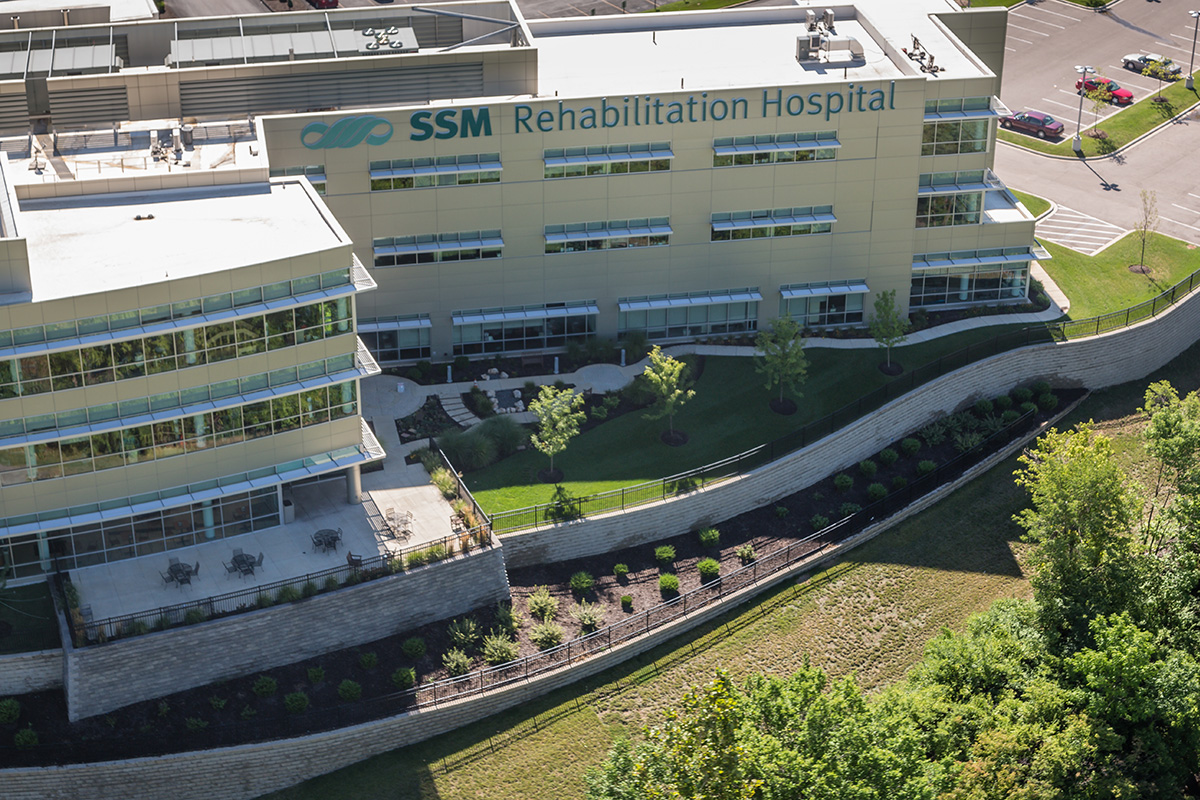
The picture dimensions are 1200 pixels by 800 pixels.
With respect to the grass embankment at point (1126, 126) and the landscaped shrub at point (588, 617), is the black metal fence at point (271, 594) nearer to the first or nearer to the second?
the landscaped shrub at point (588, 617)

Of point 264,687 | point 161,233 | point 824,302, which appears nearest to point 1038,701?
point 824,302

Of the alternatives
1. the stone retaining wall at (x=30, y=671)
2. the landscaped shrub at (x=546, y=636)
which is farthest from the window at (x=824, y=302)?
the stone retaining wall at (x=30, y=671)

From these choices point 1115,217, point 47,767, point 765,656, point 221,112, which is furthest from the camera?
point 1115,217

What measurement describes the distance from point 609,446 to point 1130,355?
1236 inches

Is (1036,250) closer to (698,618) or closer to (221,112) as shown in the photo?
(698,618)

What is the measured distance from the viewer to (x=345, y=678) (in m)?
69.4

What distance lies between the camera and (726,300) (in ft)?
289

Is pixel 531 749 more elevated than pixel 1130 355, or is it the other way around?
pixel 1130 355

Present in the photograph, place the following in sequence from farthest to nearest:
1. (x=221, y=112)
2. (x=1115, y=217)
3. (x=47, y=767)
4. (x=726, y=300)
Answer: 1. (x=1115, y=217)
2. (x=726, y=300)
3. (x=221, y=112)
4. (x=47, y=767)

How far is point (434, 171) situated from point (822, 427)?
23.2 metres

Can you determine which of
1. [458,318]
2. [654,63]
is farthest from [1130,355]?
[458,318]

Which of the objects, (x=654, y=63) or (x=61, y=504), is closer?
(x=61, y=504)

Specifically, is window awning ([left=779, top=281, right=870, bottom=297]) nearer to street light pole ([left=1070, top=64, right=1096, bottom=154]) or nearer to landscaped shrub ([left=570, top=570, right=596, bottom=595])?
landscaped shrub ([left=570, top=570, right=596, bottom=595])

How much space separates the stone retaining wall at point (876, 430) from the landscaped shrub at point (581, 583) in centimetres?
166
